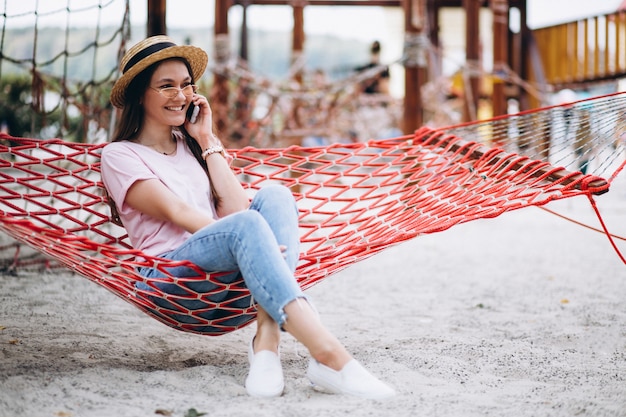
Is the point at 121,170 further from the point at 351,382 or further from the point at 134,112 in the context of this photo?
the point at 351,382

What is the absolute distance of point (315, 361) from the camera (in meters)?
1.48

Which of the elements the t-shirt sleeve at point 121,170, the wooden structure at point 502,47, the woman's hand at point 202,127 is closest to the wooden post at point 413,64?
the wooden structure at point 502,47

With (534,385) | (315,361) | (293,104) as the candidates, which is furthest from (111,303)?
(293,104)

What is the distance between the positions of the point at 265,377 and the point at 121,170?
1.83 feet

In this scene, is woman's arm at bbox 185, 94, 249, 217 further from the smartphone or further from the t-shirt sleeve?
the t-shirt sleeve

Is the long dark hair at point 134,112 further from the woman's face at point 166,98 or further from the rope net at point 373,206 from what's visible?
the rope net at point 373,206

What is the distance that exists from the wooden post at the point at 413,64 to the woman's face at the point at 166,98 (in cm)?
246

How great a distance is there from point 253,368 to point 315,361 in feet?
0.43

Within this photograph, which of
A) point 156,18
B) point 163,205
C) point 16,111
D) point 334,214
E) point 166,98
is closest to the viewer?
point 163,205

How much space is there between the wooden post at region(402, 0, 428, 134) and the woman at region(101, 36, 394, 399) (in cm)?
239

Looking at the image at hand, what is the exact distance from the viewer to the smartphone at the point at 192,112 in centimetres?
184

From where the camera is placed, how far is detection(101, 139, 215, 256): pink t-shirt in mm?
1656

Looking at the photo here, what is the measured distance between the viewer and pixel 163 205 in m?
1.62

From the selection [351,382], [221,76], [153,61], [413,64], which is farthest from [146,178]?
[221,76]
